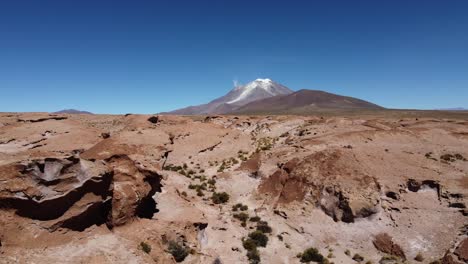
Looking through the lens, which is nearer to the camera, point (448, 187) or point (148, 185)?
point (148, 185)

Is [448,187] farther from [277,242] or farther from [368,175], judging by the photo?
[277,242]

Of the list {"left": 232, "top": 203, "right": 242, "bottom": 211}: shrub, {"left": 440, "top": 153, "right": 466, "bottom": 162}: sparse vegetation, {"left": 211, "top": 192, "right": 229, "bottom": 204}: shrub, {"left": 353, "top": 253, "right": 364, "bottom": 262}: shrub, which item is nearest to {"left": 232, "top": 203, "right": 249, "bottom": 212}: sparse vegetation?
{"left": 232, "top": 203, "right": 242, "bottom": 211}: shrub

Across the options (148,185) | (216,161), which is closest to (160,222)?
(148,185)

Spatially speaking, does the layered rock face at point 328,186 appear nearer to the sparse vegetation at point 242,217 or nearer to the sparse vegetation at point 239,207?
the sparse vegetation at point 239,207

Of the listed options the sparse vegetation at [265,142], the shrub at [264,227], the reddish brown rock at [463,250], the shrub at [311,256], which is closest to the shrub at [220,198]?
the shrub at [264,227]

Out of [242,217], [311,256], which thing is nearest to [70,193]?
[242,217]

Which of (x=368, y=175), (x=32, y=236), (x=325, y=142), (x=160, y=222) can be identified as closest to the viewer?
(x=32, y=236)

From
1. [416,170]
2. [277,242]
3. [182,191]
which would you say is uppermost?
[416,170]
